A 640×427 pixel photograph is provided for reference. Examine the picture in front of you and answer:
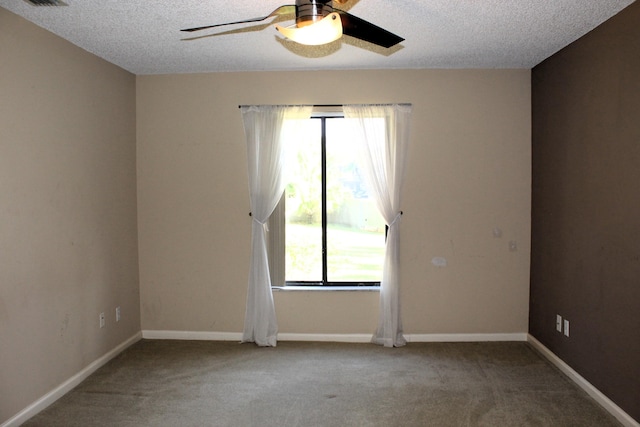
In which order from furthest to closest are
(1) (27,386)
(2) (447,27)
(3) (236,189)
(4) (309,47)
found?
(3) (236,189)
(4) (309,47)
(2) (447,27)
(1) (27,386)

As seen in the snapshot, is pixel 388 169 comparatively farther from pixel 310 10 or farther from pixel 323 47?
pixel 310 10

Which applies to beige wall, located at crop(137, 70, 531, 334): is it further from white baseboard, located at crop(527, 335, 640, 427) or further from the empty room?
white baseboard, located at crop(527, 335, 640, 427)

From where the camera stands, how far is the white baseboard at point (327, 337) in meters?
4.32

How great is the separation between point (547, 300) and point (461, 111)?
1772mm

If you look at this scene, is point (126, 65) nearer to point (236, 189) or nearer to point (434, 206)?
point (236, 189)

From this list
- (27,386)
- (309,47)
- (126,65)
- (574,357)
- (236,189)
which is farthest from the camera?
(236,189)

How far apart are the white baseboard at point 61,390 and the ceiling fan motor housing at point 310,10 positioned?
2.80 meters

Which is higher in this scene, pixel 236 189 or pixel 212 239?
pixel 236 189

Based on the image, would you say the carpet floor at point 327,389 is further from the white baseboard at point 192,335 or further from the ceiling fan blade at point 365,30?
the ceiling fan blade at point 365,30

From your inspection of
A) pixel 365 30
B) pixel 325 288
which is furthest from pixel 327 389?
pixel 365 30

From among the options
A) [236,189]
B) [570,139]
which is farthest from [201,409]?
[570,139]

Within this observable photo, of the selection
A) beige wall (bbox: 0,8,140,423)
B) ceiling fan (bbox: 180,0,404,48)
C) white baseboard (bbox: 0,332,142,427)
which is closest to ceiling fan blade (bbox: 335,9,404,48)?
ceiling fan (bbox: 180,0,404,48)

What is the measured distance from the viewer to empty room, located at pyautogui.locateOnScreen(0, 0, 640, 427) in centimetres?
290

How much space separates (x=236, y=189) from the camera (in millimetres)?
4387
